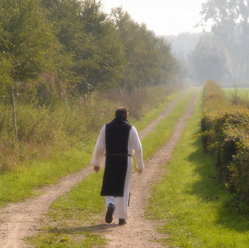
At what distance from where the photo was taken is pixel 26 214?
717cm

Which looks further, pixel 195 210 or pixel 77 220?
pixel 195 210

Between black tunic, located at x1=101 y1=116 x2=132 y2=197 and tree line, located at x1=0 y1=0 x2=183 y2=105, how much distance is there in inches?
212

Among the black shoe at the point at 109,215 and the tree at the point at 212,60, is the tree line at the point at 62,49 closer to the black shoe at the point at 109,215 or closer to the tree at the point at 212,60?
the black shoe at the point at 109,215

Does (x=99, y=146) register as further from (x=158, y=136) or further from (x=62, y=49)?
(x=158, y=136)

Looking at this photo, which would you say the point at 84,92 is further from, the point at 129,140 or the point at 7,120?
the point at 129,140

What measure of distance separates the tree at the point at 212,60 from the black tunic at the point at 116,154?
97.6 metres

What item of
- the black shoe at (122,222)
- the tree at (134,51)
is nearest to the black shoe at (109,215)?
the black shoe at (122,222)

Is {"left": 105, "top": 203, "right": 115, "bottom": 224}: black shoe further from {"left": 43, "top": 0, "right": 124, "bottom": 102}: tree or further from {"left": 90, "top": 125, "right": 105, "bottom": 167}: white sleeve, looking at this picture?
{"left": 43, "top": 0, "right": 124, "bottom": 102}: tree

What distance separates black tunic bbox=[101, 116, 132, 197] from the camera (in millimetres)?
6652

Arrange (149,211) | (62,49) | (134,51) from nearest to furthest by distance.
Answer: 1. (149,211)
2. (62,49)
3. (134,51)

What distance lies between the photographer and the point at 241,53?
114938 millimetres

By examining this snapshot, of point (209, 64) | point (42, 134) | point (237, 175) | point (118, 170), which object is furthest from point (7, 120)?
point (209, 64)

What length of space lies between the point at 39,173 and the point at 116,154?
199 inches

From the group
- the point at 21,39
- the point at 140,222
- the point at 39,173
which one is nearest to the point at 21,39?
the point at 21,39
